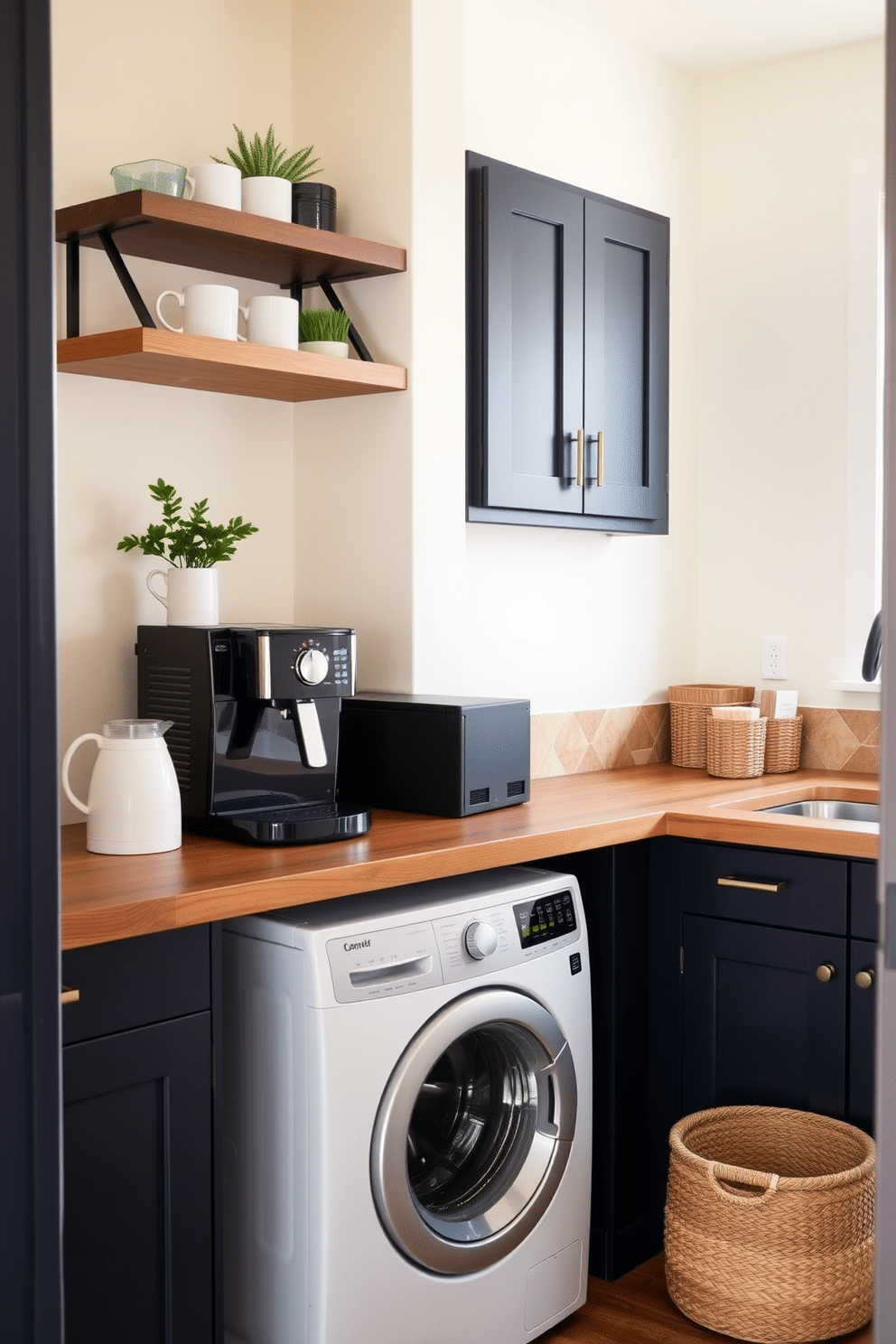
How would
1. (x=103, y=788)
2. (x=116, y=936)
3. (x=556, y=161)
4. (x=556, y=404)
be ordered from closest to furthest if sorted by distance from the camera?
1. (x=116, y=936)
2. (x=103, y=788)
3. (x=556, y=404)
4. (x=556, y=161)

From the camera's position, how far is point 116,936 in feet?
5.67

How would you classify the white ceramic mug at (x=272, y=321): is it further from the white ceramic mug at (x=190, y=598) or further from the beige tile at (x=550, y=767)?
the beige tile at (x=550, y=767)

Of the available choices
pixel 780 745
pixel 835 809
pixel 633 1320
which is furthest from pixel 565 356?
pixel 633 1320

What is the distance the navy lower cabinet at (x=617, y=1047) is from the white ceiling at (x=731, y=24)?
6.26 feet

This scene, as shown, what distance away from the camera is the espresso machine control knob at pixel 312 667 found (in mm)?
2270

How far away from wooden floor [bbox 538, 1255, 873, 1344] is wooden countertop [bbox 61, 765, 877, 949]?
0.86 m

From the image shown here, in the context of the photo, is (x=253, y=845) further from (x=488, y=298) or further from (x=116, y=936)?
(x=488, y=298)

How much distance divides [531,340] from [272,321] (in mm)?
659

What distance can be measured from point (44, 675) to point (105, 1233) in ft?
2.81

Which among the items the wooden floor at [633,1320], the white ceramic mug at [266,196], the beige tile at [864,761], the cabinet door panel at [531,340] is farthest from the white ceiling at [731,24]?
the wooden floor at [633,1320]

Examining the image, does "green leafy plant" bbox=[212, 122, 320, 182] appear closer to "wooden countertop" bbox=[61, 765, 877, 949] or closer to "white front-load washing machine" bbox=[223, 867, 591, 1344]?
"wooden countertop" bbox=[61, 765, 877, 949]

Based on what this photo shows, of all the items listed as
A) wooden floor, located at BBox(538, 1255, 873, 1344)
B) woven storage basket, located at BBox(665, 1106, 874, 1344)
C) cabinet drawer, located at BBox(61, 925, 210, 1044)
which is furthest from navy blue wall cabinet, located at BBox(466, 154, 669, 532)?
wooden floor, located at BBox(538, 1255, 873, 1344)

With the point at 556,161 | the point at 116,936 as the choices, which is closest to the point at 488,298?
the point at 556,161

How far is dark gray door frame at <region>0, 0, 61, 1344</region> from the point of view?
128 cm
